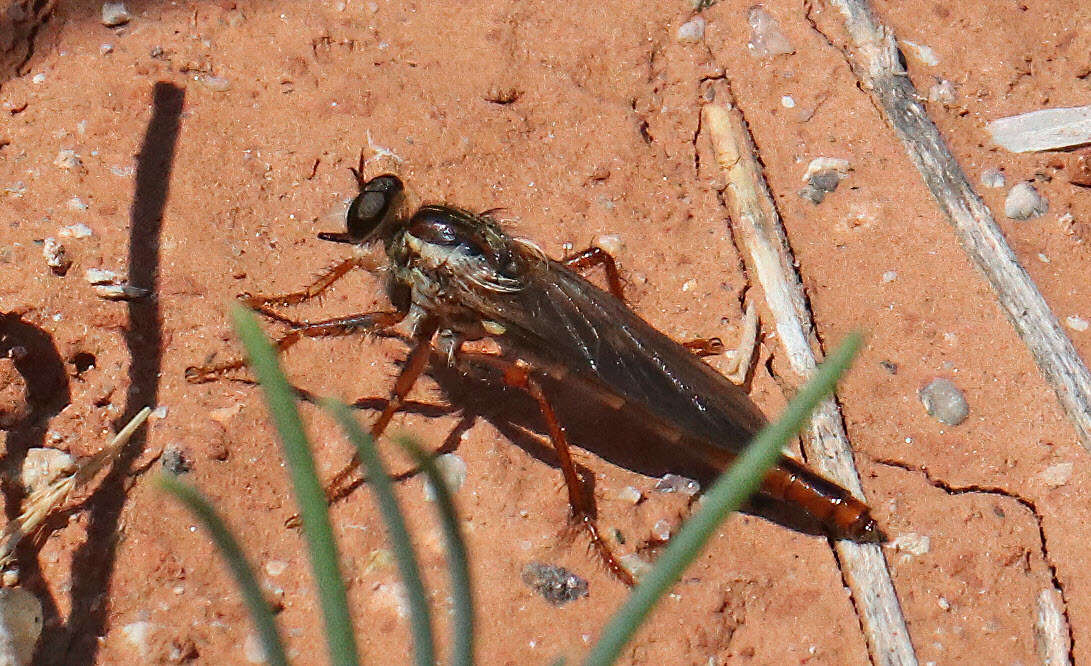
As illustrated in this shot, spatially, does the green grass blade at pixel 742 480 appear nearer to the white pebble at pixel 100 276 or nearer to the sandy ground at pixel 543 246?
the sandy ground at pixel 543 246

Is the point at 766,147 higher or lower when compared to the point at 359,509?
higher

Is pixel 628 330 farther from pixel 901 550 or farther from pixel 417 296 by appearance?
pixel 901 550

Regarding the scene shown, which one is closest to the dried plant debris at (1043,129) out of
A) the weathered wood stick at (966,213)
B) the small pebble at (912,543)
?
the weathered wood stick at (966,213)

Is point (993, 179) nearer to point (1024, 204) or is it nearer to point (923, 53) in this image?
point (1024, 204)

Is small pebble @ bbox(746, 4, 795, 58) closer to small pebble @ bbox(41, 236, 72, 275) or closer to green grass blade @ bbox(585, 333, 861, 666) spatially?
small pebble @ bbox(41, 236, 72, 275)

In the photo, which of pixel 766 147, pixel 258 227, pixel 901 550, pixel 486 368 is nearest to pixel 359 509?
pixel 486 368

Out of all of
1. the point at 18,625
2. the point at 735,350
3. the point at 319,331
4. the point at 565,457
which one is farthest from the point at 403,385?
the point at 18,625
